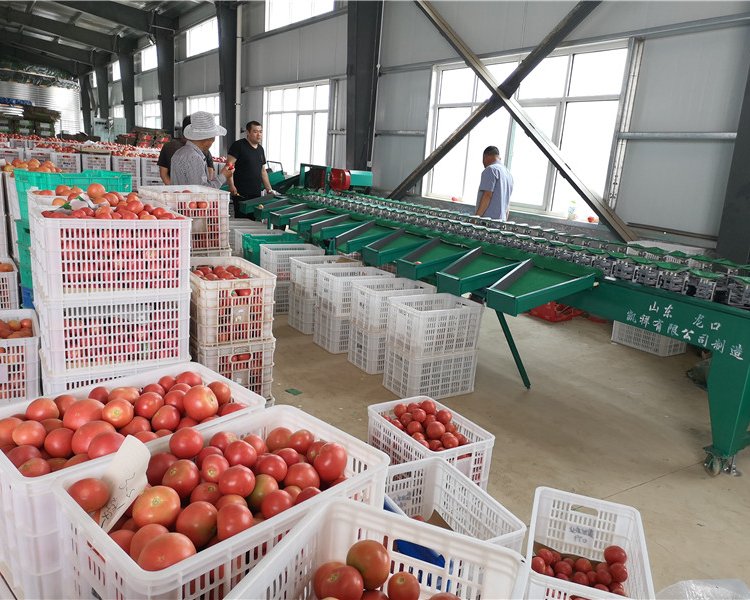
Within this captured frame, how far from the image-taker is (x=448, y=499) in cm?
246

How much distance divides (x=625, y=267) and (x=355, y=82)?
7971 mm

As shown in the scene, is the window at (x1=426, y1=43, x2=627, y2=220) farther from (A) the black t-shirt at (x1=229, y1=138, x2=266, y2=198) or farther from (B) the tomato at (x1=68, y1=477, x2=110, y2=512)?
(B) the tomato at (x1=68, y1=477, x2=110, y2=512)

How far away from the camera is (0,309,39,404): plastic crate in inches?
113

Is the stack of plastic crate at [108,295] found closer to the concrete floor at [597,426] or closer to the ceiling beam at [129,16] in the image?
the concrete floor at [597,426]

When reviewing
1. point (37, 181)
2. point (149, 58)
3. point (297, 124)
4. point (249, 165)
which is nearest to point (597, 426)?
point (37, 181)

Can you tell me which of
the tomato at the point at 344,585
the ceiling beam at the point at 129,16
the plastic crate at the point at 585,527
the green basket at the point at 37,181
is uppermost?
the ceiling beam at the point at 129,16

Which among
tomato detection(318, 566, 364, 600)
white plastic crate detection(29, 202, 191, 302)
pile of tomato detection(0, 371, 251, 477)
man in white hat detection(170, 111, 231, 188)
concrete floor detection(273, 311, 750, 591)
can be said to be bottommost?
concrete floor detection(273, 311, 750, 591)

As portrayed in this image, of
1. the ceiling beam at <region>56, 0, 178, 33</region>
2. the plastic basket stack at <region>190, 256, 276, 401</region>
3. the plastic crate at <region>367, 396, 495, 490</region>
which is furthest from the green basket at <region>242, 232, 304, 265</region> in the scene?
the ceiling beam at <region>56, 0, 178, 33</region>

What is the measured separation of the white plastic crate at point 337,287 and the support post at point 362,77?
602 cm

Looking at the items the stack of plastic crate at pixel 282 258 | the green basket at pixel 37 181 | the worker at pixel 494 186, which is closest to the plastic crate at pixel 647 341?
the worker at pixel 494 186

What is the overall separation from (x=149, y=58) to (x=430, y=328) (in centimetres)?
2234

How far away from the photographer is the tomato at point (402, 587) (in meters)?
1.21

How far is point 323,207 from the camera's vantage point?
Answer: 648cm

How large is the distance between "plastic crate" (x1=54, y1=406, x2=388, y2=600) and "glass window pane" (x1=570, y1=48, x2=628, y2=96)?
22.6 ft
